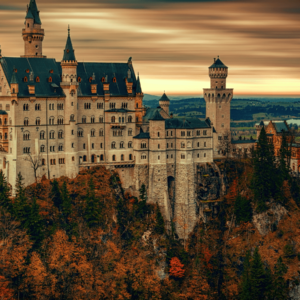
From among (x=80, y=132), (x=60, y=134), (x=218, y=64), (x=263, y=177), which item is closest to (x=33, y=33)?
(x=60, y=134)

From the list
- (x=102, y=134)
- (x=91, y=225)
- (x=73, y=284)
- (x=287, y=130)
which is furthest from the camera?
(x=287, y=130)

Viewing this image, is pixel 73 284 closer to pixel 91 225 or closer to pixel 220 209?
Answer: pixel 91 225

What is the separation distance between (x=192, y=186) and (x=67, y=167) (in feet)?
82.1

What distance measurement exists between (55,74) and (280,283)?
57540mm

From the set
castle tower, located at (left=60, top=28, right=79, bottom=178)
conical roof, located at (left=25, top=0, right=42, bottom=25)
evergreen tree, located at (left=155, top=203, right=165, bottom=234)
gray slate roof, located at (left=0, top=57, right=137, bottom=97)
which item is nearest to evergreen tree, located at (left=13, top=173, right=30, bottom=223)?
castle tower, located at (left=60, top=28, right=79, bottom=178)

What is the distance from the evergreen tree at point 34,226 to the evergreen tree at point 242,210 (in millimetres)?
40129

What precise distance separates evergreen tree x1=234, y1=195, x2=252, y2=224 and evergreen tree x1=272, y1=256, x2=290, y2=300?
12626 mm

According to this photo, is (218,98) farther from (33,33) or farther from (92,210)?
(33,33)

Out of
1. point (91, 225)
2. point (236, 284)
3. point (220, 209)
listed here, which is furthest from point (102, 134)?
point (236, 284)

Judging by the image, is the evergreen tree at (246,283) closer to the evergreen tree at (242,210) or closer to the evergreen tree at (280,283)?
the evergreen tree at (280,283)

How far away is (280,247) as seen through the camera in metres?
131

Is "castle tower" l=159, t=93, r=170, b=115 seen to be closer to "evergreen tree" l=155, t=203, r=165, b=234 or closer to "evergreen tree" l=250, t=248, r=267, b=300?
"evergreen tree" l=155, t=203, r=165, b=234

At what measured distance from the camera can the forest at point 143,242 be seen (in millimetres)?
111500

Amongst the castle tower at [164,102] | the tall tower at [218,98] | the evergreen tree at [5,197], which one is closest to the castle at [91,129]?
the evergreen tree at [5,197]
